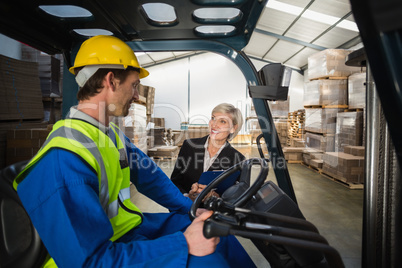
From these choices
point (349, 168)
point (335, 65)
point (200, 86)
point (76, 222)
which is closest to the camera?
point (76, 222)

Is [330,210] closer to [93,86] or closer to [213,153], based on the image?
[213,153]

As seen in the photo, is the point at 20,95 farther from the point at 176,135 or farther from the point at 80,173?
the point at 176,135

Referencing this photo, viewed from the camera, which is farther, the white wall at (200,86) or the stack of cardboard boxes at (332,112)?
the white wall at (200,86)

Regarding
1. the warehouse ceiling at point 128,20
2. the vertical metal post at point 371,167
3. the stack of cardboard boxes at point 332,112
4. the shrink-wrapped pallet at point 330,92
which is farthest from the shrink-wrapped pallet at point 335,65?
the vertical metal post at point 371,167

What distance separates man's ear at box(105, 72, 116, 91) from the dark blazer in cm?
158

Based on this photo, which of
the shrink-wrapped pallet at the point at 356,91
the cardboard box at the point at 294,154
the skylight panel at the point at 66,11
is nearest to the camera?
the skylight panel at the point at 66,11

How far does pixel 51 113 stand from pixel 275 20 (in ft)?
30.7

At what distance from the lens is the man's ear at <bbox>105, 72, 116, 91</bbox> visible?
1363 mm

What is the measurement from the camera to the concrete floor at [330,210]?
2929 millimetres

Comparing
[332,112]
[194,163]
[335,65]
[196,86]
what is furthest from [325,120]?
[196,86]

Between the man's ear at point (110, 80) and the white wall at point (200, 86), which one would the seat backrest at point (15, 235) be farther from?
the white wall at point (200, 86)

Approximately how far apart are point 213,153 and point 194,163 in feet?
0.81

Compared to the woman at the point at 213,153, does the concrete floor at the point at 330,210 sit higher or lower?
lower

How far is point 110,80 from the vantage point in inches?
54.2
